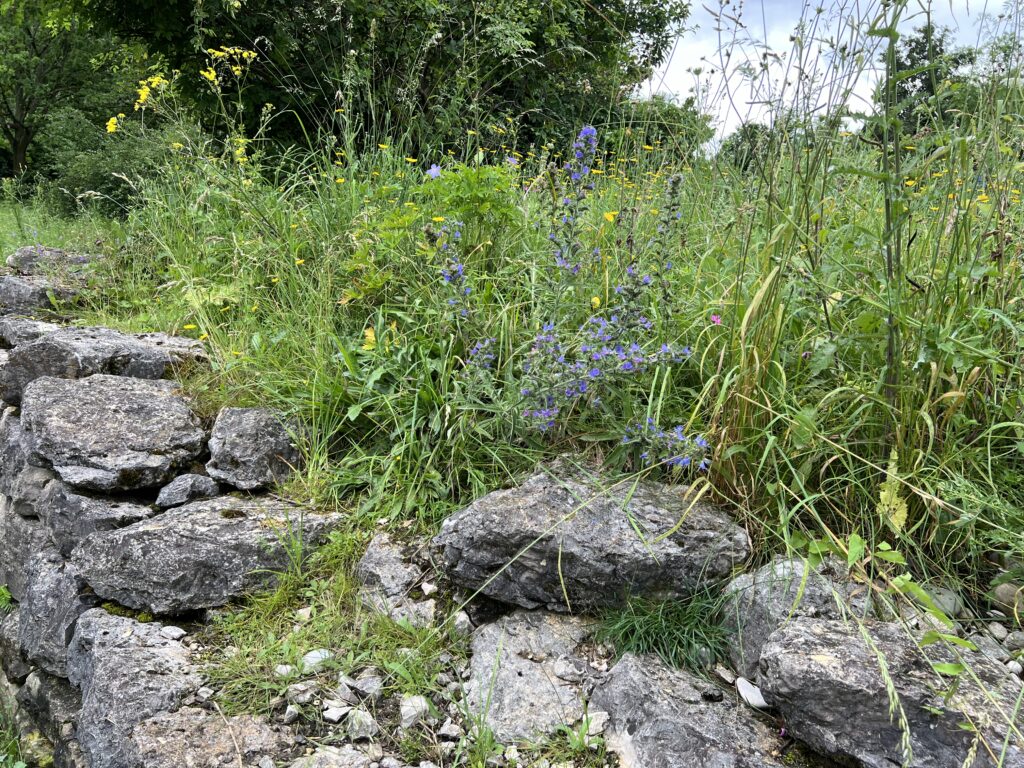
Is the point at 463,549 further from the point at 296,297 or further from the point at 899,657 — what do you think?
the point at 296,297

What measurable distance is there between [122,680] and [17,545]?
170 cm

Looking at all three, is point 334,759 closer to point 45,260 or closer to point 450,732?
point 450,732

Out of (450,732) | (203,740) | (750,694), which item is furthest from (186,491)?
(750,694)

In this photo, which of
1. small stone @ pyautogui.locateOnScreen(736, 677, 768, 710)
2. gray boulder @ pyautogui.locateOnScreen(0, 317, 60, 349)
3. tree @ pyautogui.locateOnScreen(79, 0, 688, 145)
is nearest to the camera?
small stone @ pyautogui.locateOnScreen(736, 677, 768, 710)

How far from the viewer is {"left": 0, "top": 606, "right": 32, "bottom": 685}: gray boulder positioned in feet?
10.2

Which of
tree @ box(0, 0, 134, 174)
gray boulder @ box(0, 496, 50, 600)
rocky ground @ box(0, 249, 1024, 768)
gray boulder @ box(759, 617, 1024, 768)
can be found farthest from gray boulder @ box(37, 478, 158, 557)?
tree @ box(0, 0, 134, 174)

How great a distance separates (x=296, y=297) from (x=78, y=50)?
63.8 feet

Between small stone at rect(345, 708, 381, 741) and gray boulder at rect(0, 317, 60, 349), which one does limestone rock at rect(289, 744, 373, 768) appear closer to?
small stone at rect(345, 708, 381, 741)

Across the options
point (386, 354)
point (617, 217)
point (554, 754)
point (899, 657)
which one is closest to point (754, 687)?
point (899, 657)

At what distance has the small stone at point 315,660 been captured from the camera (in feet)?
7.26

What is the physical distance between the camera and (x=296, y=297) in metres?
3.68

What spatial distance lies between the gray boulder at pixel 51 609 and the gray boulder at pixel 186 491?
15.6 inches

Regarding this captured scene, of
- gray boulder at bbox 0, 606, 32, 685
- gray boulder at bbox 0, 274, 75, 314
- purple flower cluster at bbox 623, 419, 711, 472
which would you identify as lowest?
gray boulder at bbox 0, 606, 32, 685

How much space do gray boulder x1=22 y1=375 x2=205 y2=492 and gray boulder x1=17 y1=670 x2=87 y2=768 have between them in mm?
771
